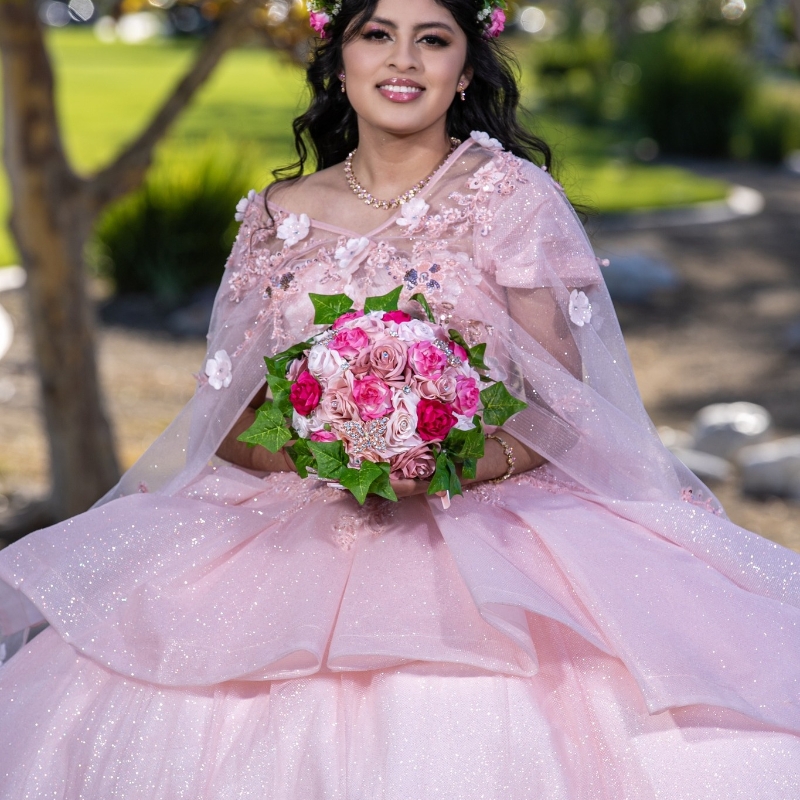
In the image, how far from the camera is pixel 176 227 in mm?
11828

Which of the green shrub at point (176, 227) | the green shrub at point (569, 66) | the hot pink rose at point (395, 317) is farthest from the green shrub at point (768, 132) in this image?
the hot pink rose at point (395, 317)

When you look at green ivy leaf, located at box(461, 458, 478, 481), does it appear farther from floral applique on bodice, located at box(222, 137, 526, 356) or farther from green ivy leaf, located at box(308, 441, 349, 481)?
floral applique on bodice, located at box(222, 137, 526, 356)

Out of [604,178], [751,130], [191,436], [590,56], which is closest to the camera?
[191,436]

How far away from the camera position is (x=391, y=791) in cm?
230

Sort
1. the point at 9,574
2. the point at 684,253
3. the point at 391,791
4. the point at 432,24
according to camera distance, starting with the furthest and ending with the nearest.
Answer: the point at 684,253 < the point at 432,24 < the point at 9,574 < the point at 391,791

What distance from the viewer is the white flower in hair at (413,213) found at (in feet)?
10.2

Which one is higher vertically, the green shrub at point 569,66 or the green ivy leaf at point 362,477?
the green ivy leaf at point 362,477

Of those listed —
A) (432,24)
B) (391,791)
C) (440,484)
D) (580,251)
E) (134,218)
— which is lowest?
(134,218)

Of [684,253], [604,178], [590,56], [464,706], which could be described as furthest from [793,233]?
[464,706]

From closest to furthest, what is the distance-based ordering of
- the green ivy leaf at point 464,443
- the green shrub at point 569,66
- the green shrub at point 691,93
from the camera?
the green ivy leaf at point 464,443
the green shrub at point 691,93
the green shrub at point 569,66

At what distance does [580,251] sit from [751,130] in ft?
55.7

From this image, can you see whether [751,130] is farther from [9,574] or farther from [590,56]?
[9,574]

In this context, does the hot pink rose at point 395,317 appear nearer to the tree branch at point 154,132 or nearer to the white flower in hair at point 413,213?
the white flower in hair at point 413,213

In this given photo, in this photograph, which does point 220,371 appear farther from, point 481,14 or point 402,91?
point 481,14
